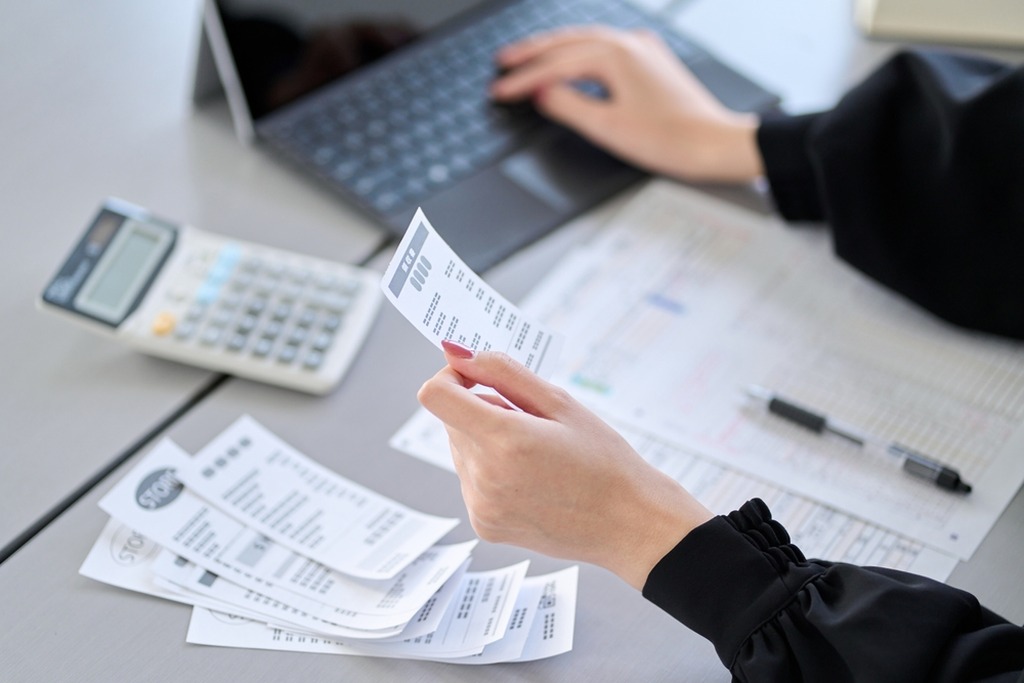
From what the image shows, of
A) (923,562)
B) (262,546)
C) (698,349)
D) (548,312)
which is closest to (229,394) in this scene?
(262,546)

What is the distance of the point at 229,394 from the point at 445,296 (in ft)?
0.96

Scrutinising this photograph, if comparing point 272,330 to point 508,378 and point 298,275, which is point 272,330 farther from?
point 508,378

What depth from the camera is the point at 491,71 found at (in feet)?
3.60

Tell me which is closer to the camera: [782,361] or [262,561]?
[262,561]

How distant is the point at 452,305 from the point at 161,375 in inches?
13.3

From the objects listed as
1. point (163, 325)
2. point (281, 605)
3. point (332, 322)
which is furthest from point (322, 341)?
point (281, 605)

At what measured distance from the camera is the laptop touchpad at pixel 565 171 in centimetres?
99

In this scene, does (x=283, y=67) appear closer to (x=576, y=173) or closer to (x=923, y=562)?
(x=576, y=173)

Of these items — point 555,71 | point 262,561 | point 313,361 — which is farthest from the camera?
point 555,71

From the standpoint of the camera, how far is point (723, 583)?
0.62 m

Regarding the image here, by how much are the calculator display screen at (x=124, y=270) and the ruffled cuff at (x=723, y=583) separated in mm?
485

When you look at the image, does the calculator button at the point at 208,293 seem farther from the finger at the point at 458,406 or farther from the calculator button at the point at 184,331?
the finger at the point at 458,406

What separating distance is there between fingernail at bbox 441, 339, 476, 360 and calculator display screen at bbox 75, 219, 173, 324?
349 mm

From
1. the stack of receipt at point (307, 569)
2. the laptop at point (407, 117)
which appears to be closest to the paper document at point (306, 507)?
the stack of receipt at point (307, 569)
